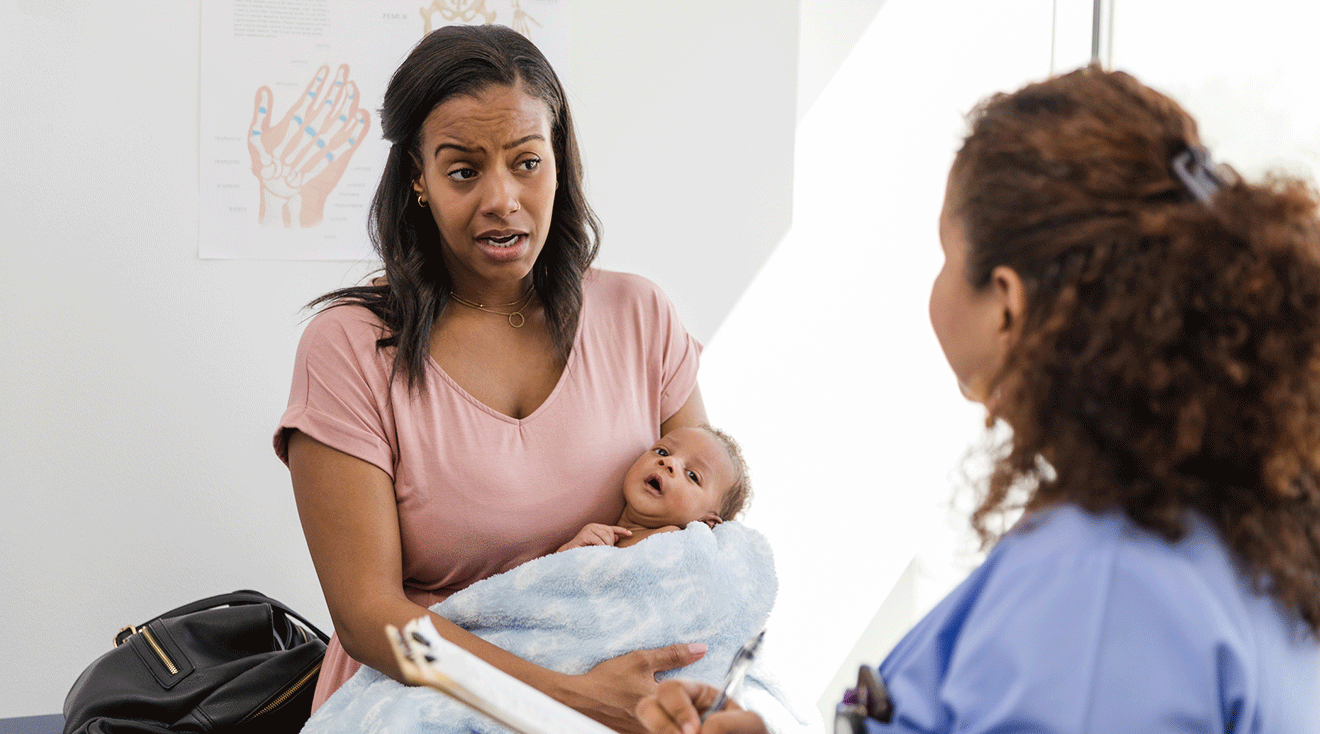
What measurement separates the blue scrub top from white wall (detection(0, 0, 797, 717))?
190cm

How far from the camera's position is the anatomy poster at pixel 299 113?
7.30ft

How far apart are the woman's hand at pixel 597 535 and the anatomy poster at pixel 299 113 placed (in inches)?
45.2

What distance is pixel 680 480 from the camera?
152cm

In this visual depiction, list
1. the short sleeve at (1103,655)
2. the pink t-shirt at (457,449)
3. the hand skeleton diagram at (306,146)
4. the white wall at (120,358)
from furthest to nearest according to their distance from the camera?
1. the hand skeleton diagram at (306,146)
2. the white wall at (120,358)
3. the pink t-shirt at (457,449)
4. the short sleeve at (1103,655)

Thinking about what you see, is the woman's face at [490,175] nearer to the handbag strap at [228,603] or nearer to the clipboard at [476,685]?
the handbag strap at [228,603]

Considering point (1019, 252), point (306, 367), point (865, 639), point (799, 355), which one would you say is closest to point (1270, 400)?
point (1019, 252)

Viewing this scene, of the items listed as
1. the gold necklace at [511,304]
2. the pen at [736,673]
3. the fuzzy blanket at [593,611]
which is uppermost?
the gold necklace at [511,304]

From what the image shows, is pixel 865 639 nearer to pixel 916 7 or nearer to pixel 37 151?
pixel 916 7

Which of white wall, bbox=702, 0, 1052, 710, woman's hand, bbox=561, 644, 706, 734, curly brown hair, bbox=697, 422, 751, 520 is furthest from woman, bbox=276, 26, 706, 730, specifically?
white wall, bbox=702, 0, 1052, 710

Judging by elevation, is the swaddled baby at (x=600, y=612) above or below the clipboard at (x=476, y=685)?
below

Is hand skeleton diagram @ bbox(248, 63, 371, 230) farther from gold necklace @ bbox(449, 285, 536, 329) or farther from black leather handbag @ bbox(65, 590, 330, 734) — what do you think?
black leather handbag @ bbox(65, 590, 330, 734)

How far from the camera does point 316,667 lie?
1581 millimetres

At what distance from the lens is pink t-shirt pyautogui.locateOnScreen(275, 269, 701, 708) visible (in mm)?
1426

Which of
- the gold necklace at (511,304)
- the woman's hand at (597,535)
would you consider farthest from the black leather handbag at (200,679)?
the gold necklace at (511,304)
